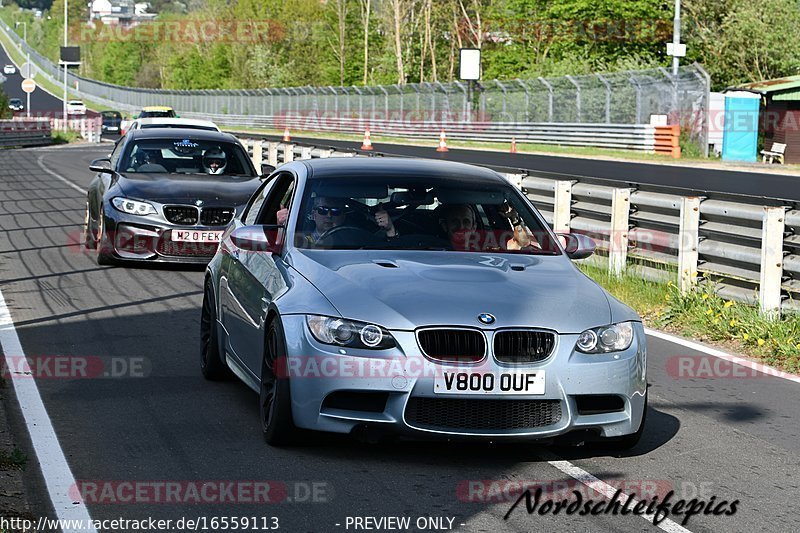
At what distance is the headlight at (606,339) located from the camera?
6.34 m

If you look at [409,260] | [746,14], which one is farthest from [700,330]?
[746,14]

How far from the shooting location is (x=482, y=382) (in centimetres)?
611

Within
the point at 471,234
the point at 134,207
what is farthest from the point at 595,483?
the point at 134,207

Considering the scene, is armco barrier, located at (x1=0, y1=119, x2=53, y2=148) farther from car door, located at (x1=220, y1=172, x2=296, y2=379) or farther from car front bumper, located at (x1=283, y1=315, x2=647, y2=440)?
car front bumper, located at (x1=283, y1=315, x2=647, y2=440)

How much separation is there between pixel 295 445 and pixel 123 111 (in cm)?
11387

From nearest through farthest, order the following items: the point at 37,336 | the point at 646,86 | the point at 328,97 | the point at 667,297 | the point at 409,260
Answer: the point at 409,260 < the point at 37,336 < the point at 667,297 < the point at 646,86 < the point at 328,97

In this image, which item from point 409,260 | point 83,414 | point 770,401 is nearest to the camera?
point 409,260

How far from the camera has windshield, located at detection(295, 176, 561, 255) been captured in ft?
24.2

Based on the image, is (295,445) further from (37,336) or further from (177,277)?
(177,277)

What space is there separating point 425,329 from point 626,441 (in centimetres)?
125

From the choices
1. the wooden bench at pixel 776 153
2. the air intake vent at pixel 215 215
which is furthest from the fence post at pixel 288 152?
the wooden bench at pixel 776 153

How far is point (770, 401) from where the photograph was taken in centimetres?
850

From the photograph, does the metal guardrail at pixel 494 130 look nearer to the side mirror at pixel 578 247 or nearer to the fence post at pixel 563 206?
the fence post at pixel 563 206

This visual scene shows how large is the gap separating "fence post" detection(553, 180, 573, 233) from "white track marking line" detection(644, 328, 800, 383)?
3474 millimetres
